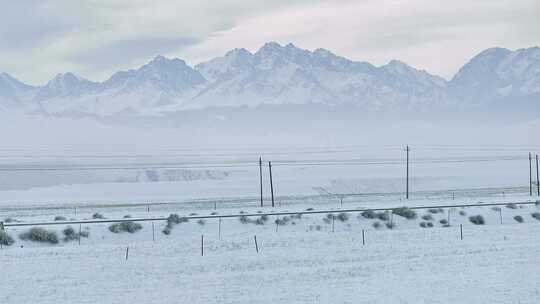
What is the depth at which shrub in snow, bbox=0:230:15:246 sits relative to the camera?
38.5m

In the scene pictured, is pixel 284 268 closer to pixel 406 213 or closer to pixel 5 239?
pixel 5 239

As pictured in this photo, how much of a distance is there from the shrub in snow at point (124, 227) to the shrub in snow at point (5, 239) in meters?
5.40

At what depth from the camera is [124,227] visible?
42.7m

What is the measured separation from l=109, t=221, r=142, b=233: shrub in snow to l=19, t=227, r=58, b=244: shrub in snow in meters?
3.46

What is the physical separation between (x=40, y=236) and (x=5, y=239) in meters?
1.75

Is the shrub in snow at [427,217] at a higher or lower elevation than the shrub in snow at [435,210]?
lower

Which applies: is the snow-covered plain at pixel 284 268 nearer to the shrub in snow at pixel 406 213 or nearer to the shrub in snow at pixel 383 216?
the shrub in snow at pixel 383 216

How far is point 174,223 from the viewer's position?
4444 cm

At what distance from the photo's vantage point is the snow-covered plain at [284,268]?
2564cm

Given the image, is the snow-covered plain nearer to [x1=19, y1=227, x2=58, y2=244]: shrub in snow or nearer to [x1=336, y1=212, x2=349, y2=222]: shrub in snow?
[x1=19, y1=227, x2=58, y2=244]: shrub in snow

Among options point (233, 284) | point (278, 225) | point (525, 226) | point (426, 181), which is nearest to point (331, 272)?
point (233, 284)

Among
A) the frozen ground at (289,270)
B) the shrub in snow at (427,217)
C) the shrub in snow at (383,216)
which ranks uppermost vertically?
the shrub in snow at (383,216)

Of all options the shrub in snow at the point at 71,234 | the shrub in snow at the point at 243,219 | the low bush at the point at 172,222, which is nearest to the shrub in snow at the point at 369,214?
the shrub in snow at the point at 243,219

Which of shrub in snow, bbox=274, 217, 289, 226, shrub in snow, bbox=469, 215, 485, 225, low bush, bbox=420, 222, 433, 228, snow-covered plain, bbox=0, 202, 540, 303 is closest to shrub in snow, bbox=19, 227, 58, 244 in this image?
snow-covered plain, bbox=0, 202, 540, 303
